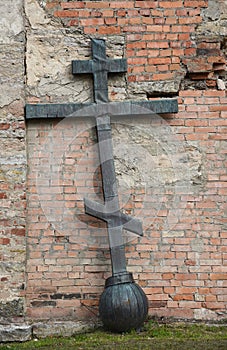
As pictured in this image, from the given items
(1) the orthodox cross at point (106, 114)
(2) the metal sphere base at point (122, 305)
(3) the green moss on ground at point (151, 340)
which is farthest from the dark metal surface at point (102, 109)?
(3) the green moss on ground at point (151, 340)

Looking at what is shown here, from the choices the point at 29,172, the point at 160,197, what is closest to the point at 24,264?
the point at 29,172

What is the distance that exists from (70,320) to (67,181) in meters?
1.27

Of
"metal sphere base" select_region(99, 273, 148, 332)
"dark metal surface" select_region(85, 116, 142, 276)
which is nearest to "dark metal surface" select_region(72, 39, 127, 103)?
"dark metal surface" select_region(85, 116, 142, 276)

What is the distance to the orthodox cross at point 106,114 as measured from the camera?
4.89 m

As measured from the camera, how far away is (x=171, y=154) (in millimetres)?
5152

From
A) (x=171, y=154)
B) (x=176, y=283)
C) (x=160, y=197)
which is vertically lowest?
(x=176, y=283)

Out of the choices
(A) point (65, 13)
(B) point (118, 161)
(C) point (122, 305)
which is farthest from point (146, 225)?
(A) point (65, 13)

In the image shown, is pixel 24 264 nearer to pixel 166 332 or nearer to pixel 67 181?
pixel 67 181

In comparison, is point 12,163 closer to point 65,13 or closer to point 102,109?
point 102,109

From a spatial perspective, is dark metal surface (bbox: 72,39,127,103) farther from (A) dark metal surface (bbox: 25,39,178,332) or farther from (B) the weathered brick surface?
(B) the weathered brick surface

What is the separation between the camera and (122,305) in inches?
181

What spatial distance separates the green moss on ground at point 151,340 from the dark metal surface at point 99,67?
216 cm

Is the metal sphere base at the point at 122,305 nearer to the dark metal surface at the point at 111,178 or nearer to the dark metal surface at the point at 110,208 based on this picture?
the dark metal surface at the point at 111,178

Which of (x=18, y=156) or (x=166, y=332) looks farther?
(x=18, y=156)
